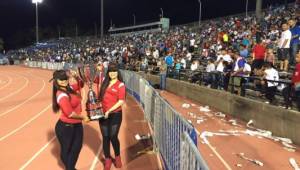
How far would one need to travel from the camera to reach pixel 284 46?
13594 millimetres

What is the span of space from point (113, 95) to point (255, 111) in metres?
6.56

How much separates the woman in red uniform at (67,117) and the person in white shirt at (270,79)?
6.81 metres

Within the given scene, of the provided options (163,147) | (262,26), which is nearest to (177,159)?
(163,147)

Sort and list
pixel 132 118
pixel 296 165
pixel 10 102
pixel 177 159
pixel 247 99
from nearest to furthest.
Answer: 1. pixel 177 159
2. pixel 296 165
3. pixel 247 99
4. pixel 132 118
5. pixel 10 102

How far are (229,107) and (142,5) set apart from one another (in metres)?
96.1

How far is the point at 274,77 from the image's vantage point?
12.7 m

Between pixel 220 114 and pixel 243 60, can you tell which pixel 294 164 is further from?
pixel 220 114

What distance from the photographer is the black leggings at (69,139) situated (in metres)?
6.77

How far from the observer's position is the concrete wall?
1088 centimetres

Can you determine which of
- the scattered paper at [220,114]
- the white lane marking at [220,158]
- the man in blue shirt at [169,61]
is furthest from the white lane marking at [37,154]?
the man in blue shirt at [169,61]

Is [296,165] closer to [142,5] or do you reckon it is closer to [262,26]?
[262,26]

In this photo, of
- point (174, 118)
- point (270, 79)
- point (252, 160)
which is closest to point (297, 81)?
point (270, 79)

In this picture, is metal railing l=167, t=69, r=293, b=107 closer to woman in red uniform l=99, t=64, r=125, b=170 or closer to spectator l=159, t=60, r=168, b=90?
spectator l=159, t=60, r=168, b=90

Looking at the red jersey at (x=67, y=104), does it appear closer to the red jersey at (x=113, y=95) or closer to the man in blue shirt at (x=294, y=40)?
the red jersey at (x=113, y=95)
